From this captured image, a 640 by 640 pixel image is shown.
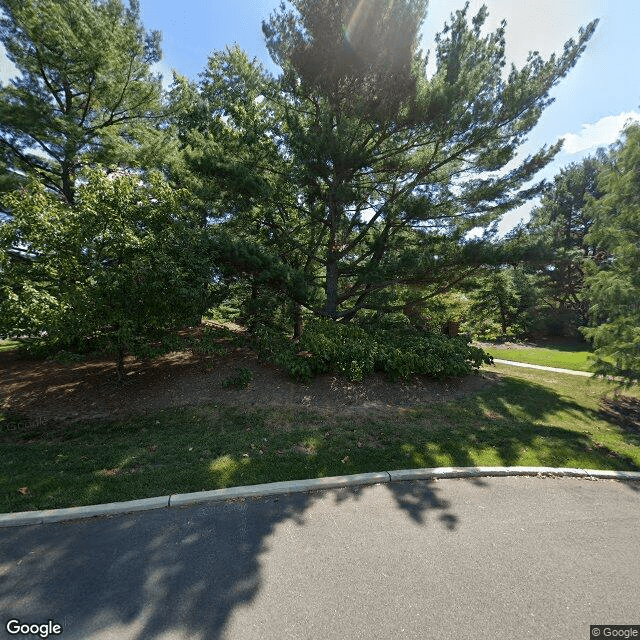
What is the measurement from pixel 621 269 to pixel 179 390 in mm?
10311

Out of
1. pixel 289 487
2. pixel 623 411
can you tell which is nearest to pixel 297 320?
pixel 289 487

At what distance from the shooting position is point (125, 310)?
20.6 feet

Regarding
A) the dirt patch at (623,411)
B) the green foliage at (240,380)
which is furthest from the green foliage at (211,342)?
the dirt patch at (623,411)

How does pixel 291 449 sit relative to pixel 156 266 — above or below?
below

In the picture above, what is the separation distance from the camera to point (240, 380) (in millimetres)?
7016

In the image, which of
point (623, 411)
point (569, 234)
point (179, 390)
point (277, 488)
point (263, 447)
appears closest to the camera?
point (277, 488)

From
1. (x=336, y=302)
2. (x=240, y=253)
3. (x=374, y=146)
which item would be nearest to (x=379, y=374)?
(x=336, y=302)

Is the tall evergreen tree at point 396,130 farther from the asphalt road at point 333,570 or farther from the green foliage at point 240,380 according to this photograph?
the asphalt road at point 333,570

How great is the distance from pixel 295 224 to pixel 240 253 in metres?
3.89

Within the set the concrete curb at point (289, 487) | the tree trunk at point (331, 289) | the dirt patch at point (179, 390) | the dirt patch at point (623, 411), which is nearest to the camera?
the concrete curb at point (289, 487)

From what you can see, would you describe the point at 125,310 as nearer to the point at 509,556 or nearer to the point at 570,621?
the point at 509,556

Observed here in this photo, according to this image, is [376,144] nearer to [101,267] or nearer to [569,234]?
[101,267]

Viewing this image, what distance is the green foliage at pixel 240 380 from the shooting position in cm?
698

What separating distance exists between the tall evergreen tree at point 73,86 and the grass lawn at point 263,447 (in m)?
8.14
